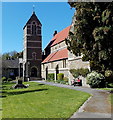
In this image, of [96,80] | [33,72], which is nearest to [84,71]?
[96,80]

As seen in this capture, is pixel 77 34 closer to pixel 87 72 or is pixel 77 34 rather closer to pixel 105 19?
pixel 105 19

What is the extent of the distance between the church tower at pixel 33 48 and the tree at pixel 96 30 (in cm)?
3529

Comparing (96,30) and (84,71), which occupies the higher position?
(96,30)

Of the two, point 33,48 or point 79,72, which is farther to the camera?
point 33,48

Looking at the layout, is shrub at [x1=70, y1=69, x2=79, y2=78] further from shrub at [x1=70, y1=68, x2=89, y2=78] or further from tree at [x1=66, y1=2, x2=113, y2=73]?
tree at [x1=66, y1=2, x2=113, y2=73]

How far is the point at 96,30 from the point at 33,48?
38.2 m

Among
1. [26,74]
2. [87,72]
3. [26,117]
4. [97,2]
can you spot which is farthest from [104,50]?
[26,74]

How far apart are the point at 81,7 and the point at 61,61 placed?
21788 mm

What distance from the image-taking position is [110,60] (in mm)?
13320

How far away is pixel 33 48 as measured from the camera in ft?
162

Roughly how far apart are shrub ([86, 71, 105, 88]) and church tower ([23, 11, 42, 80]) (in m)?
29.1

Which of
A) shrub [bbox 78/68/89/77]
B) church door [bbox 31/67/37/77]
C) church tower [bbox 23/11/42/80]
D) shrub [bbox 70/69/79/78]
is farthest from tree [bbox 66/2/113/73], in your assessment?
church door [bbox 31/67/37/77]

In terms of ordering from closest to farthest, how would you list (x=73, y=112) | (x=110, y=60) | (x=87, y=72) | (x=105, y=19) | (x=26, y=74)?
(x=73, y=112), (x=105, y=19), (x=110, y=60), (x=87, y=72), (x=26, y=74)

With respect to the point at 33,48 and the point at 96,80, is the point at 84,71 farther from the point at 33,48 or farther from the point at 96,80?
the point at 33,48
